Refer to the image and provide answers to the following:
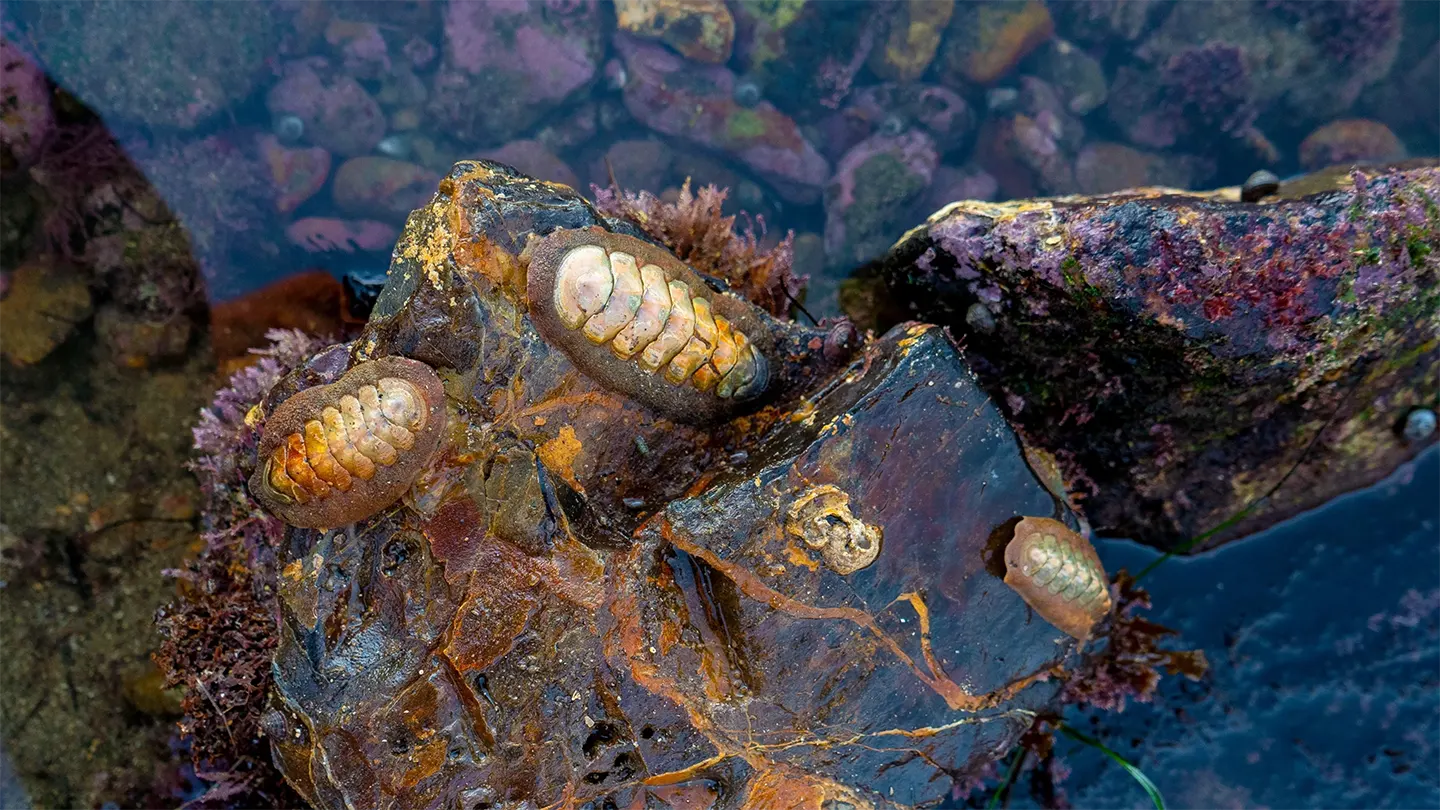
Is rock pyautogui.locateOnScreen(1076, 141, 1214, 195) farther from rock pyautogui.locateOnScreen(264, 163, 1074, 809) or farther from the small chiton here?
the small chiton

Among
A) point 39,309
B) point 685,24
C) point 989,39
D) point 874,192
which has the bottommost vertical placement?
point 39,309

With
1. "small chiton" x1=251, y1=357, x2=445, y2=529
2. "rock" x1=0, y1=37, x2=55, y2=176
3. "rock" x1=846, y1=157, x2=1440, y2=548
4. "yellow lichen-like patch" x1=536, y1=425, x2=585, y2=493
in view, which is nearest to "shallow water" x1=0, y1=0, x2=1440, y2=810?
"rock" x1=0, y1=37, x2=55, y2=176

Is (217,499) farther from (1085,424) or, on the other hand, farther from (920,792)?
(1085,424)

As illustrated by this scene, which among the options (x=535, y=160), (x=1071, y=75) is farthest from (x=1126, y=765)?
(x=535, y=160)

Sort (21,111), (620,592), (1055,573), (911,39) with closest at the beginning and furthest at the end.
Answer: (620,592) → (1055,573) → (21,111) → (911,39)

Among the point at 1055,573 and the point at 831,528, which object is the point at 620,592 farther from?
the point at 1055,573

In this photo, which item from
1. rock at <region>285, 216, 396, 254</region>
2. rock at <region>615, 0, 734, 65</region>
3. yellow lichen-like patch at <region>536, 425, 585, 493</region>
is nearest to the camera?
yellow lichen-like patch at <region>536, 425, 585, 493</region>

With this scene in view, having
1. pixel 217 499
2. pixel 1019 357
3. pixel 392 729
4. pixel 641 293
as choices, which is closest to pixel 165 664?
pixel 217 499
